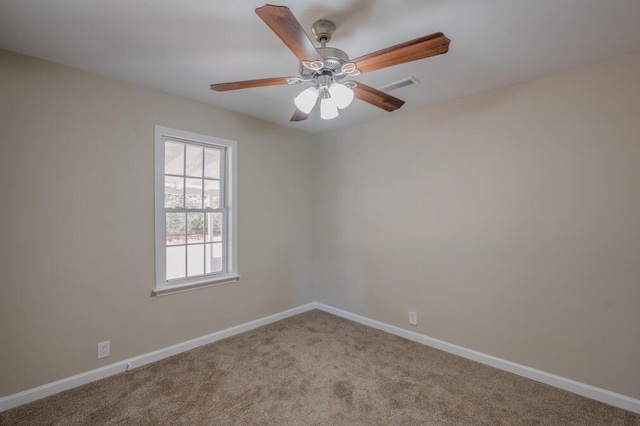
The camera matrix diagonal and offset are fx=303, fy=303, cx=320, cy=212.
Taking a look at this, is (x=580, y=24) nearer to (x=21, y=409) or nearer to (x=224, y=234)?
(x=224, y=234)

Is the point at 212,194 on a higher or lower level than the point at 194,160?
lower

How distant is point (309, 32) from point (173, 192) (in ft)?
6.68

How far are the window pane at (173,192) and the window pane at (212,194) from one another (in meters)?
0.26

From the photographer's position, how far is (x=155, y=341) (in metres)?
2.85

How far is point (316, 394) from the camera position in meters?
2.32

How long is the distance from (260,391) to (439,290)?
1.96 meters

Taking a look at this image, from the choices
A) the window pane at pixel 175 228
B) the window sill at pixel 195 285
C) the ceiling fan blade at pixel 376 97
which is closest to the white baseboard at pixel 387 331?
the window sill at pixel 195 285

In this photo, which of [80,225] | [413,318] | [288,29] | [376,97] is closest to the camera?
[288,29]

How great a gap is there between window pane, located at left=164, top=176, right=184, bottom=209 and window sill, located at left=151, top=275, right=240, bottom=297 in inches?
31.3

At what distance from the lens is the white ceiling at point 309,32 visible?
1.70m

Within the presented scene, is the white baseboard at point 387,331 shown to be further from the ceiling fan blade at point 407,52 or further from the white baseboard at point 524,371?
the ceiling fan blade at point 407,52

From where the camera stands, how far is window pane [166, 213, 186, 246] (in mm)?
3025

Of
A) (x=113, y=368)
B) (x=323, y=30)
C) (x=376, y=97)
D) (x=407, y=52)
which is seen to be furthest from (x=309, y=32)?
(x=113, y=368)

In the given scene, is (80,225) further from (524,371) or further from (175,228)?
(524,371)
